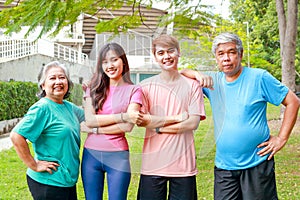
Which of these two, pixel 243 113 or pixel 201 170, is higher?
pixel 243 113

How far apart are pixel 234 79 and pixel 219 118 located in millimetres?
272

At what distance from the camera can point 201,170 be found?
6863mm

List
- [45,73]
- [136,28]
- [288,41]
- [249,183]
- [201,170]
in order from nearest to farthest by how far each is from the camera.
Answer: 1. [45,73]
2. [249,183]
3. [136,28]
4. [201,170]
5. [288,41]

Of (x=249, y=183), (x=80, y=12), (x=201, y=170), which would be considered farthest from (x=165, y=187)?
(x=201, y=170)

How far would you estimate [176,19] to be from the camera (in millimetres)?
4359

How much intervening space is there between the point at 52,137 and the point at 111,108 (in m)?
0.44

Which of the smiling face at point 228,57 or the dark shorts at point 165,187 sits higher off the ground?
the smiling face at point 228,57

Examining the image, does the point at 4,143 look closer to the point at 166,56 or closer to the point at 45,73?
the point at 45,73

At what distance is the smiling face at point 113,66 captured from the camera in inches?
105

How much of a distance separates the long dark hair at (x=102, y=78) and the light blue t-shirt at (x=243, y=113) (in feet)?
1.82

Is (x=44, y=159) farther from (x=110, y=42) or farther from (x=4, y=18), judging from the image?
(x=4, y=18)

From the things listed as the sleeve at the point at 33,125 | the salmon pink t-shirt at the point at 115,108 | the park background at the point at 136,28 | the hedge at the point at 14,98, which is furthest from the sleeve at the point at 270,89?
the hedge at the point at 14,98

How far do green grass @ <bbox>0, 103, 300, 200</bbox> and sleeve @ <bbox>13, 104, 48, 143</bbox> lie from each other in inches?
10.3

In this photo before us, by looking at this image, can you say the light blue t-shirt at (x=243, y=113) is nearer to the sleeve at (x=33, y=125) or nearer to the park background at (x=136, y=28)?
the park background at (x=136, y=28)
